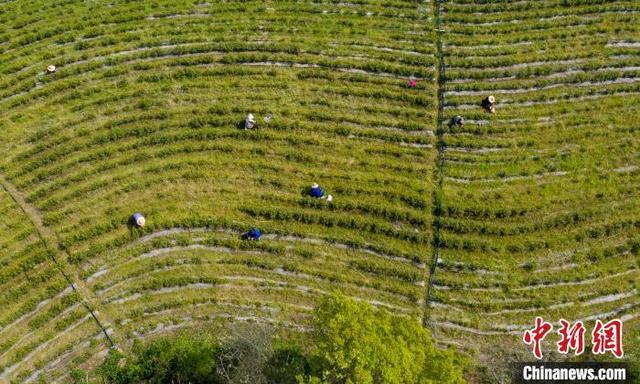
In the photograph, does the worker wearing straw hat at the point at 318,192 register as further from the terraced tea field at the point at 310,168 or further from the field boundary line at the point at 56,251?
the field boundary line at the point at 56,251

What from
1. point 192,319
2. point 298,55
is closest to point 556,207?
point 298,55

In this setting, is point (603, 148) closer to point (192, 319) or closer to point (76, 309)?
point (192, 319)

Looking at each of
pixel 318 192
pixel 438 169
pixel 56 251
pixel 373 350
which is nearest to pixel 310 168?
pixel 318 192

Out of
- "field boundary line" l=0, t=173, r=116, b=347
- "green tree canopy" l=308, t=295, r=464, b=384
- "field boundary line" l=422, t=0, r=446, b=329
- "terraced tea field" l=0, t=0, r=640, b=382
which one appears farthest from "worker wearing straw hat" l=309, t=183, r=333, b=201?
"field boundary line" l=0, t=173, r=116, b=347

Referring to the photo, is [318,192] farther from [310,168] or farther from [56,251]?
[56,251]

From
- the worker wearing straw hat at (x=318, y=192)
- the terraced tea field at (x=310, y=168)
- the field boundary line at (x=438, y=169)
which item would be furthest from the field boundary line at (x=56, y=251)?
the field boundary line at (x=438, y=169)

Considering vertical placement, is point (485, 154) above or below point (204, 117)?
below

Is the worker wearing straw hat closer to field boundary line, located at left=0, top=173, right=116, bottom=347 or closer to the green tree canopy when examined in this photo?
the green tree canopy
